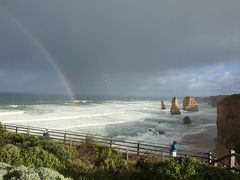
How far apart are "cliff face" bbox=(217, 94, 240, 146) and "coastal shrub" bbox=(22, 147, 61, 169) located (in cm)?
2656

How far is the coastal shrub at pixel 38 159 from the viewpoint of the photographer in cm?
1197

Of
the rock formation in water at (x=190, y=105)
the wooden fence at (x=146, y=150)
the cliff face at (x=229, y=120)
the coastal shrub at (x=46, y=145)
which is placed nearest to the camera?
the wooden fence at (x=146, y=150)

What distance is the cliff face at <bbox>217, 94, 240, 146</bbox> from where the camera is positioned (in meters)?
35.5

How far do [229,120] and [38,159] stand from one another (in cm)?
3124

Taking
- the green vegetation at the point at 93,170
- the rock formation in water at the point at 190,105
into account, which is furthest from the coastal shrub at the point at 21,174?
the rock formation in water at the point at 190,105

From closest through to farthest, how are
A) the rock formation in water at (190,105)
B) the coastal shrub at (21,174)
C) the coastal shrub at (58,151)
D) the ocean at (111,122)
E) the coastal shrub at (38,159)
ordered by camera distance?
1. the coastal shrub at (21,174)
2. the coastal shrub at (38,159)
3. the coastal shrub at (58,151)
4. the ocean at (111,122)
5. the rock formation in water at (190,105)

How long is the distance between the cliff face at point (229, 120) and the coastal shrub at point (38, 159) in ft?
87.2

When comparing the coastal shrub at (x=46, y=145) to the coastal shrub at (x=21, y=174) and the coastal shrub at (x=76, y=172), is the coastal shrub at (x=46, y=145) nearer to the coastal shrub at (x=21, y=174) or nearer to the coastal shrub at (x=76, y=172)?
the coastal shrub at (x=76, y=172)

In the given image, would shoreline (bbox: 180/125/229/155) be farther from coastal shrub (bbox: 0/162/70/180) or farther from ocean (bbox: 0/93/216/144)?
coastal shrub (bbox: 0/162/70/180)

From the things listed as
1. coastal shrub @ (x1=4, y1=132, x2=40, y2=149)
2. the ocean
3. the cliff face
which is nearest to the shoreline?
the cliff face

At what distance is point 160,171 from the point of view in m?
10.6

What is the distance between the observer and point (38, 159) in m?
12.5

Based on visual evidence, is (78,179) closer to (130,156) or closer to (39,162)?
(39,162)

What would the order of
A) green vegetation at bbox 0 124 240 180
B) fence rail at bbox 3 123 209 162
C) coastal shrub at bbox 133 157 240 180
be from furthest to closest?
fence rail at bbox 3 123 209 162
coastal shrub at bbox 133 157 240 180
green vegetation at bbox 0 124 240 180
